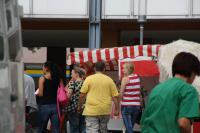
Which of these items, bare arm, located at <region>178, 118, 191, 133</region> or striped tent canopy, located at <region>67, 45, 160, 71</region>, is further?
striped tent canopy, located at <region>67, 45, 160, 71</region>

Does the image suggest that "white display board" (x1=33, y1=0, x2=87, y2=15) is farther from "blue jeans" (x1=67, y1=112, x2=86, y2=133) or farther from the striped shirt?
"blue jeans" (x1=67, y1=112, x2=86, y2=133)

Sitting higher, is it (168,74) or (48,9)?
(48,9)

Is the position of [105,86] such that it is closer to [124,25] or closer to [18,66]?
[18,66]

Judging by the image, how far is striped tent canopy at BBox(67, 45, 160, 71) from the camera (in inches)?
555

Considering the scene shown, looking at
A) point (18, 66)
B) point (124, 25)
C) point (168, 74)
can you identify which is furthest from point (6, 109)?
point (124, 25)

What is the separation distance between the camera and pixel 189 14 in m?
20.2

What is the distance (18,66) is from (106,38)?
17.2m

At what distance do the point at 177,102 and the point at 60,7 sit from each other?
15956 mm

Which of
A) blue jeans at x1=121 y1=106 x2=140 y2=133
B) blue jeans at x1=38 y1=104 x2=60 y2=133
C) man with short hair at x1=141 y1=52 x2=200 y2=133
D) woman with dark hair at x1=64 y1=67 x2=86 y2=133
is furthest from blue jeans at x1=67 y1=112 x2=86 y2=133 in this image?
man with short hair at x1=141 y1=52 x2=200 y2=133

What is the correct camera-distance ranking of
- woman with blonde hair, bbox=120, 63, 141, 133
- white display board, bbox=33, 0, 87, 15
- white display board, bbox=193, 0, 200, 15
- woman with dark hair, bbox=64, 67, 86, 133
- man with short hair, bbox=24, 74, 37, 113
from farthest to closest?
white display board, bbox=33, 0, 87, 15, white display board, bbox=193, 0, 200, 15, woman with blonde hair, bbox=120, 63, 141, 133, woman with dark hair, bbox=64, 67, 86, 133, man with short hair, bbox=24, 74, 37, 113

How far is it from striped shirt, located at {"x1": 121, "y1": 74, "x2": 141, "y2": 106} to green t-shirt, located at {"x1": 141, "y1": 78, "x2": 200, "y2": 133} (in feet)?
23.8

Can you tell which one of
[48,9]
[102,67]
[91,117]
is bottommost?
[91,117]

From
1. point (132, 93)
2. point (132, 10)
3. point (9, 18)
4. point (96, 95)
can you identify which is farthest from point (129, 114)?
point (132, 10)

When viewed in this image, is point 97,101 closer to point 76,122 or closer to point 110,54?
point 76,122
